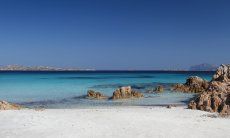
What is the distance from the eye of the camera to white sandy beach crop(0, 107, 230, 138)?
678 inches

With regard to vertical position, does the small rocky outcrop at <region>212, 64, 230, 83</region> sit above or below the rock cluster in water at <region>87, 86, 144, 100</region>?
above

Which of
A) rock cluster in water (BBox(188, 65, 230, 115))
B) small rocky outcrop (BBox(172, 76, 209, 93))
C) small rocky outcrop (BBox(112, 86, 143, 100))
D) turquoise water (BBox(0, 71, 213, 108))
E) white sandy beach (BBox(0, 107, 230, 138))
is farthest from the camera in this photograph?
small rocky outcrop (BBox(172, 76, 209, 93))

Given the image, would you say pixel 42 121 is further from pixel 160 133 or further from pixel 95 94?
pixel 95 94

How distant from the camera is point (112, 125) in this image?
19375 millimetres

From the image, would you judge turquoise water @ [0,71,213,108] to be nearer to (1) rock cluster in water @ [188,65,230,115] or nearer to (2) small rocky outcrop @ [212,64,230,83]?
(2) small rocky outcrop @ [212,64,230,83]

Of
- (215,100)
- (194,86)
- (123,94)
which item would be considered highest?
(215,100)

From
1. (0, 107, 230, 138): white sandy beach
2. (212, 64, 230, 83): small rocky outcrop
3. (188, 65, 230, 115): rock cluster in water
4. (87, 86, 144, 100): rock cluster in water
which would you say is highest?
(212, 64, 230, 83): small rocky outcrop

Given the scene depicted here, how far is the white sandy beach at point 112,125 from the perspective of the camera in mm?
17219

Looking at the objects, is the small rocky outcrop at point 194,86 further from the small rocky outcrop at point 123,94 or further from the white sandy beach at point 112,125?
the white sandy beach at point 112,125

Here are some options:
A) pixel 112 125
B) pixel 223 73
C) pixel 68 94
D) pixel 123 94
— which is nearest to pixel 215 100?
pixel 112 125

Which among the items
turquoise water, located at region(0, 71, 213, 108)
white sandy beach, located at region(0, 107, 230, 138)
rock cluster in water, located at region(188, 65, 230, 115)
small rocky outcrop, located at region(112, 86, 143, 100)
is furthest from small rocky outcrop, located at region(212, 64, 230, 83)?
white sandy beach, located at region(0, 107, 230, 138)

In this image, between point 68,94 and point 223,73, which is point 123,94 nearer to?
point 68,94

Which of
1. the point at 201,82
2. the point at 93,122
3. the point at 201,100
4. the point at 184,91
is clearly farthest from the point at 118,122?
the point at 201,82

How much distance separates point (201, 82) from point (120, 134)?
138ft
